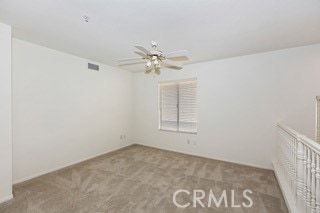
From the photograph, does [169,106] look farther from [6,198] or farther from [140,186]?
[6,198]

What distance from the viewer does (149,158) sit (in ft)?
13.3

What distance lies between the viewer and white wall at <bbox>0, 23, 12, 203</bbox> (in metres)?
2.21

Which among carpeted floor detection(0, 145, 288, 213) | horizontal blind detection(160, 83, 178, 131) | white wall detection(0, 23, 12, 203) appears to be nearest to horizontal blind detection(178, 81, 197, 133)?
horizontal blind detection(160, 83, 178, 131)

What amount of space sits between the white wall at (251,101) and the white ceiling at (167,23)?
44 cm

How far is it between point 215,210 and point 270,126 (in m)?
2.36

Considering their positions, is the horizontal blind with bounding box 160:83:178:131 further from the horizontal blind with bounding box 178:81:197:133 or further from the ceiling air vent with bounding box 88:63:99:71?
the ceiling air vent with bounding box 88:63:99:71

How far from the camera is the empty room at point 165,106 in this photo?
1967 millimetres

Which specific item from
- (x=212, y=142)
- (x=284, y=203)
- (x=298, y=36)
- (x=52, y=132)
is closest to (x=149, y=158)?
(x=212, y=142)

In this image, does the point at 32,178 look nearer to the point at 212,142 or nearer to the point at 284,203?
the point at 212,142

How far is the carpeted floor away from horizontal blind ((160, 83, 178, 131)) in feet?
4.18

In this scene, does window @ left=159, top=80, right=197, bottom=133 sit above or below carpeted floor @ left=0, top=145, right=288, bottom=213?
above

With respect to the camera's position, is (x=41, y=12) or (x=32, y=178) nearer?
(x=41, y=12)

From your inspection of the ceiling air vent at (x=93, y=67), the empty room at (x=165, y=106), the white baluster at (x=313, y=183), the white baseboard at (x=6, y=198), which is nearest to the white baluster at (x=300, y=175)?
the empty room at (x=165, y=106)

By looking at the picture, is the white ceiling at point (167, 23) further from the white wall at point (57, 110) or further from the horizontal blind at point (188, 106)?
the horizontal blind at point (188, 106)
